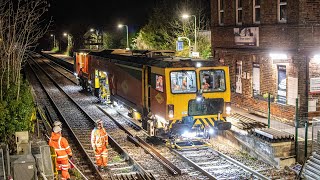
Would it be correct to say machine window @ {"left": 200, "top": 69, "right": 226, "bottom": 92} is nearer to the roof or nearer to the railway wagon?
the railway wagon

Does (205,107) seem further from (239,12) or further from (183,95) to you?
(239,12)

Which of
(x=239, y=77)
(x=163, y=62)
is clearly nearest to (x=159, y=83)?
(x=163, y=62)

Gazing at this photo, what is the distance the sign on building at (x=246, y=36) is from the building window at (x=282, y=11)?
1531 millimetres

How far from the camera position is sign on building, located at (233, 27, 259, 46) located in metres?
20.3

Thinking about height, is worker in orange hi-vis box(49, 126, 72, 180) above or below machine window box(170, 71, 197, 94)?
below

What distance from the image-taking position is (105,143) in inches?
498

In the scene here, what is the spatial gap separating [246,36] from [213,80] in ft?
19.3

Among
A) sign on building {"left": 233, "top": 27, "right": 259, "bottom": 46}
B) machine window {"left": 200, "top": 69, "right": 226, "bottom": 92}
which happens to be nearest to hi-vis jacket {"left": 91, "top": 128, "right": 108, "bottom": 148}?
machine window {"left": 200, "top": 69, "right": 226, "bottom": 92}

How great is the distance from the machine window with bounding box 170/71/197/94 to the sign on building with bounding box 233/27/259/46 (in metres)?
5.77

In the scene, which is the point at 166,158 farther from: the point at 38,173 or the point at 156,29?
the point at 156,29

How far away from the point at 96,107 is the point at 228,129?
11838 mm

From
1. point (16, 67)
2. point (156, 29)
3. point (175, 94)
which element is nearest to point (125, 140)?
point (175, 94)

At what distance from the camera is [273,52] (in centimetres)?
1892

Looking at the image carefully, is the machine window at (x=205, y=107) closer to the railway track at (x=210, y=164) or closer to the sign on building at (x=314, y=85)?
the railway track at (x=210, y=164)
